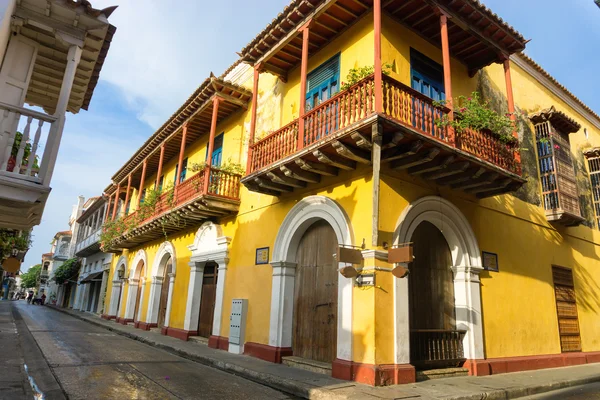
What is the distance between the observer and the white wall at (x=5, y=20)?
4402mm

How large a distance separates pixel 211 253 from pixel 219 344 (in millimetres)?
2623

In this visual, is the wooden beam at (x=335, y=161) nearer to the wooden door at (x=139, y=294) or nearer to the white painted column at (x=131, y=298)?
the wooden door at (x=139, y=294)

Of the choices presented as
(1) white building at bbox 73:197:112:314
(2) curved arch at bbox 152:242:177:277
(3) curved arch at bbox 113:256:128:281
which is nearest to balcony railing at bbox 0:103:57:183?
(2) curved arch at bbox 152:242:177:277

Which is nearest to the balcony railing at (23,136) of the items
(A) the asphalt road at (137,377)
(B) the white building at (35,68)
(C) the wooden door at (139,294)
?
(B) the white building at (35,68)

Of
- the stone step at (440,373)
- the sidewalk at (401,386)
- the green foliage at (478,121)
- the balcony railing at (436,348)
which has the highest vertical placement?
the green foliage at (478,121)

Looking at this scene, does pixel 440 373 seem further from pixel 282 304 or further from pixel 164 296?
pixel 164 296

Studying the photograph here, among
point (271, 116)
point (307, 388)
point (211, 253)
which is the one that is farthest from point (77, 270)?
point (307, 388)

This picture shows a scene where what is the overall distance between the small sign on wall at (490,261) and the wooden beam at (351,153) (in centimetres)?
376

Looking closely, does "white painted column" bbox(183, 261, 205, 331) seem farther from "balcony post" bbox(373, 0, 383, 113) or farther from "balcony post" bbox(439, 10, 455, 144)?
"balcony post" bbox(439, 10, 455, 144)

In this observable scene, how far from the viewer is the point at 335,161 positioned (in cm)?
729

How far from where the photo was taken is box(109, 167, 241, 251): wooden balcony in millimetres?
10672

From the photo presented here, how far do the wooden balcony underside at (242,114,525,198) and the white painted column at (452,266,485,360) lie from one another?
1.83 m

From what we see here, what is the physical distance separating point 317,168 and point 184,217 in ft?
20.1

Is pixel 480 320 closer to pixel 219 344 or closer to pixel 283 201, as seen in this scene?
pixel 283 201
